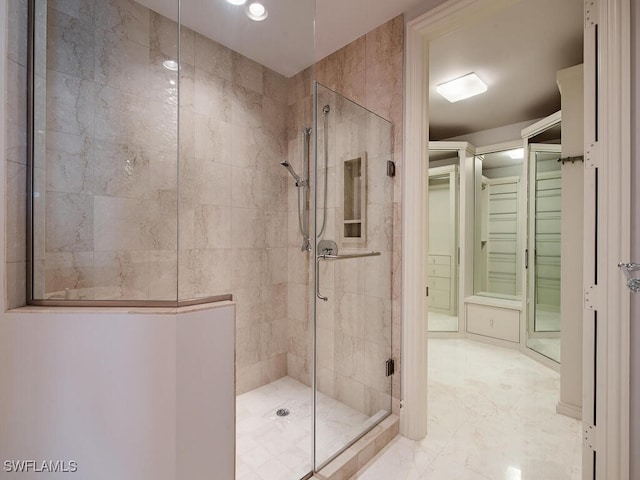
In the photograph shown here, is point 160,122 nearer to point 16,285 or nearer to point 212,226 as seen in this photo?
point 212,226

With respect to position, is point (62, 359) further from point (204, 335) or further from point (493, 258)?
point (493, 258)

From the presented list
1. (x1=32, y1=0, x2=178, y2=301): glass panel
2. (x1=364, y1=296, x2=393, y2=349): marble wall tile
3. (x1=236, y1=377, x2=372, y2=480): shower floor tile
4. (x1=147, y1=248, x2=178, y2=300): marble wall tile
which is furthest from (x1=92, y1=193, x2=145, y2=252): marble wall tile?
(x1=364, y1=296, x2=393, y2=349): marble wall tile

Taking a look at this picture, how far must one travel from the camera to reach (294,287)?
1.46 m

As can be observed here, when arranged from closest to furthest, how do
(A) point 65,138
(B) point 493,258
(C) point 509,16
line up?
(A) point 65,138 → (C) point 509,16 → (B) point 493,258

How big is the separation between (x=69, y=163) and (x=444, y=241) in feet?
13.0

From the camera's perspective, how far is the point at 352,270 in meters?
1.80

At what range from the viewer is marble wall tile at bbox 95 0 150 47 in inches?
55.9

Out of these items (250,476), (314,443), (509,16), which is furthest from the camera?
(509,16)

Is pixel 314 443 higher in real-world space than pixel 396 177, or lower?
lower

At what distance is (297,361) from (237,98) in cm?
136

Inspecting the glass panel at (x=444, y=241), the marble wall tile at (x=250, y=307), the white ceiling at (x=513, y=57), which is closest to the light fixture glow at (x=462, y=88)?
the white ceiling at (x=513, y=57)

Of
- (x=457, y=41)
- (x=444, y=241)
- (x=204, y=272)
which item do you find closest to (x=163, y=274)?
(x=204, y=272)

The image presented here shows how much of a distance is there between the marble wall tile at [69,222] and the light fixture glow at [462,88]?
3.08m

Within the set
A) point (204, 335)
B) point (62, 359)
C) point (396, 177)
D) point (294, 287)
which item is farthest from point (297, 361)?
point (396, 177)
